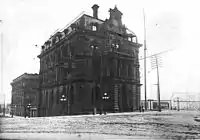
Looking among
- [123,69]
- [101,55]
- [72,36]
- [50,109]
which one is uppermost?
[72,36]

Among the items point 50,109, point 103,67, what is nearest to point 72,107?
point 50,109

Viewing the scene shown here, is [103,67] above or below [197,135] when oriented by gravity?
above

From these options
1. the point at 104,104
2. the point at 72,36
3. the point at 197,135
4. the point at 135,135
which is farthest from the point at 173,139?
the point at 72,36

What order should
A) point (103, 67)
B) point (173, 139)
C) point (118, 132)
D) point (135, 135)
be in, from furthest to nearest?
point (103, 67) < point (118, 132) < point (135, 135) < point (173, 139)

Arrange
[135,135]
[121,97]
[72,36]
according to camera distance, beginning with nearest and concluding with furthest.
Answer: [135,135] → [121,97] → [72,36]

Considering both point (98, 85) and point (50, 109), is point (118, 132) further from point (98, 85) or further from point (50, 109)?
point (50, 109)

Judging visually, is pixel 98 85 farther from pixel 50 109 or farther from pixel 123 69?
pixel 50 109

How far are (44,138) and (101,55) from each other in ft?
18.2

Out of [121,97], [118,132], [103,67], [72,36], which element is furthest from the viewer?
[72,36]

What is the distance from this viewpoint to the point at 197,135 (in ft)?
12.9

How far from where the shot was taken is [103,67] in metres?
9.51

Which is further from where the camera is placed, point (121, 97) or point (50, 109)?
point (50, 109)

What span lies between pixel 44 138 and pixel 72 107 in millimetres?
9250

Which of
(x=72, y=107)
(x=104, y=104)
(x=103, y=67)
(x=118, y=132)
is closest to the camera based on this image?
(x=118, y=132)
